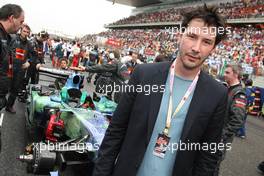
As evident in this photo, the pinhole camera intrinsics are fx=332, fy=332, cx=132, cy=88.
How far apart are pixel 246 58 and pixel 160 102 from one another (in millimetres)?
20579

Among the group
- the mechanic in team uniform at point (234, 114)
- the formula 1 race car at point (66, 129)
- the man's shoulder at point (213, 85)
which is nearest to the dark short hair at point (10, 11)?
the formula 1 race car at point (66, 129)

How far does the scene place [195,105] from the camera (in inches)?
76.2

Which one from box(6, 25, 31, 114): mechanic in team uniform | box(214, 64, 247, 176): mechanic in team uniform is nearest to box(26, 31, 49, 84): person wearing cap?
box(6, 25, 31, 114): mechanic in team uniform

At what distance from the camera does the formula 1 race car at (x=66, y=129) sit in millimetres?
3316

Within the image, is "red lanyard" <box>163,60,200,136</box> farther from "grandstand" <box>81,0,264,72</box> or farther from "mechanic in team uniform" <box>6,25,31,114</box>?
"mechanic in team uniform" <box>6,25,31,114</box>

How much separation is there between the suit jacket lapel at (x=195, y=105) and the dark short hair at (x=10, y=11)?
2.33 m

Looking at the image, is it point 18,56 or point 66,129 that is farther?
point 18,56

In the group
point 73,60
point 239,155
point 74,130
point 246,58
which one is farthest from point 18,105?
point 246,58

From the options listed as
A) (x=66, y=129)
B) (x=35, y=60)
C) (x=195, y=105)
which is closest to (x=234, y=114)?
(x=195, y=105)

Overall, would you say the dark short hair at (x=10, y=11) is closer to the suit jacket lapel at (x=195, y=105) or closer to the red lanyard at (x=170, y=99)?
the red lanyard at (x=170, y=99)

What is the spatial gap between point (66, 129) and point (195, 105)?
118 inches

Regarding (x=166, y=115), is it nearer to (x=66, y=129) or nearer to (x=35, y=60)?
(x=66, y=129)

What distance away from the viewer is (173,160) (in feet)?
6.48

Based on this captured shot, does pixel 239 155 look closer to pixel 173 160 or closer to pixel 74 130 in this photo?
pixel 74 130
